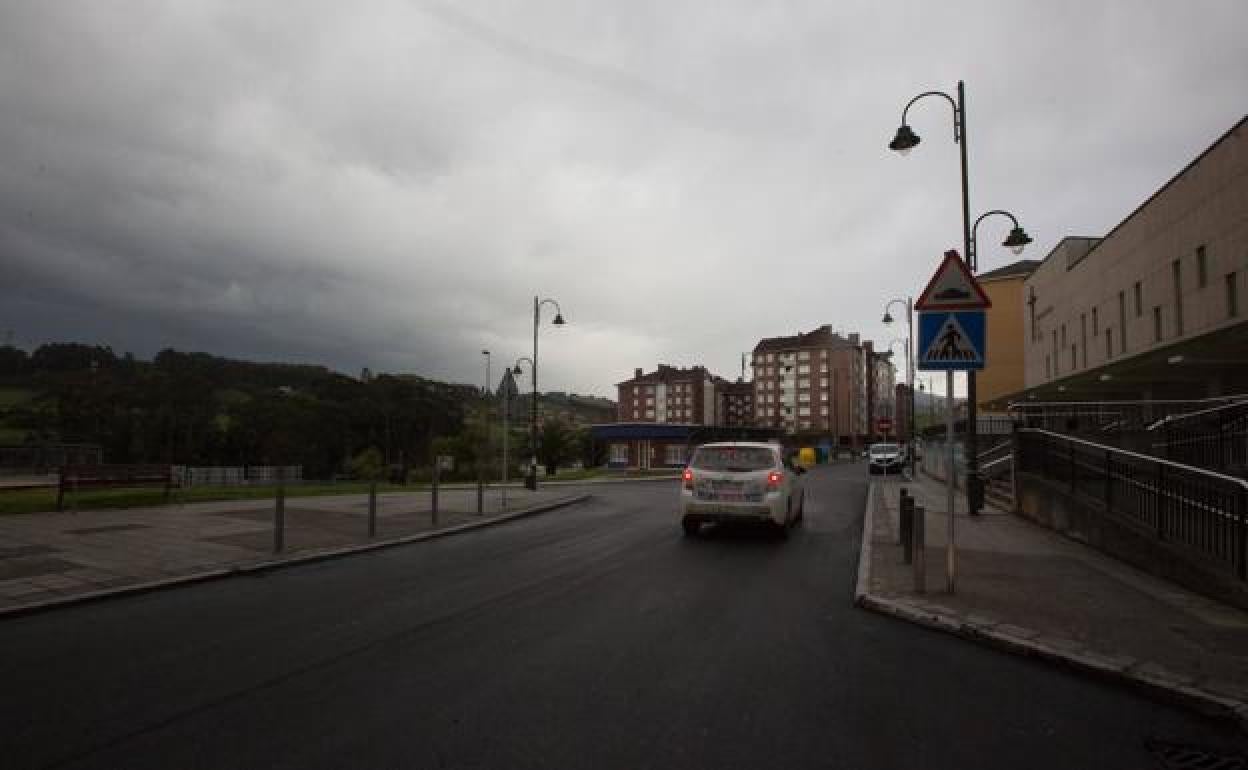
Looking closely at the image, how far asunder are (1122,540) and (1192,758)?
21.4 feet

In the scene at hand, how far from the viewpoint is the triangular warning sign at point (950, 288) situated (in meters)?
7.27

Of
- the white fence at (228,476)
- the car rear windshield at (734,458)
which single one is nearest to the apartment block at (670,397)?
the white fence at (228,476)

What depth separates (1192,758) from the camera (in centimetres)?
353

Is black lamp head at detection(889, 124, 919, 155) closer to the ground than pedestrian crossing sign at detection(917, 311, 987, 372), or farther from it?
farther from it

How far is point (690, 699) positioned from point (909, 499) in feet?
19.2

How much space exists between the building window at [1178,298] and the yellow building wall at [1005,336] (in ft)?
118

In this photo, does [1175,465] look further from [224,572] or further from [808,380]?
[808,380]

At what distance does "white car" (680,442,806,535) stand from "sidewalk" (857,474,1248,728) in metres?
1.68

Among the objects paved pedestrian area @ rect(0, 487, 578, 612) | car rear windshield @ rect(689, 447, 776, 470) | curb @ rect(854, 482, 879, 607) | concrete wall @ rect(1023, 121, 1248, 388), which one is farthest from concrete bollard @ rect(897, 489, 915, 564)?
concrete wall @ rect(1023, 121, 1248, 388)

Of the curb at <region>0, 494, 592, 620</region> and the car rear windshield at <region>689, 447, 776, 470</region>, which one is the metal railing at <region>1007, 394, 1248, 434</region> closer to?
the car rear windshield at <region>689, 447, 776, 470</region>

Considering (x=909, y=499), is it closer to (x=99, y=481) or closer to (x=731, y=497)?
(x=731, y=497)

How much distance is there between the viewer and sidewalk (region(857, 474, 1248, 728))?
4.58 meters

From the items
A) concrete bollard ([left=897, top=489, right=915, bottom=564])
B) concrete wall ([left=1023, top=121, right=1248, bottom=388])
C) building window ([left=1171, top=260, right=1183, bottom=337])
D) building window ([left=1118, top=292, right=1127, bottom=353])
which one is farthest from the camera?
building window ([left=1118, top=292, right=1127, bottom=353])

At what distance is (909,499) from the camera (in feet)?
29.5
